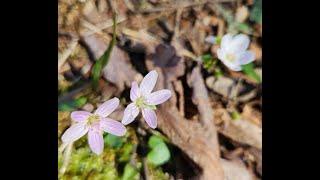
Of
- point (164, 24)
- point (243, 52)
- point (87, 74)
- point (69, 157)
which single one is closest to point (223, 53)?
point (243, 52)

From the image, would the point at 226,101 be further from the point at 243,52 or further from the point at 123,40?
the point at 123,40

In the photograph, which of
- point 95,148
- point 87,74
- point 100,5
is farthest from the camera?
point 100,5

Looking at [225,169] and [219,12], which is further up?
[219,12]

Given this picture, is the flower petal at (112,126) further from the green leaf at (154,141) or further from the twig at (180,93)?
the twig at (180,93)

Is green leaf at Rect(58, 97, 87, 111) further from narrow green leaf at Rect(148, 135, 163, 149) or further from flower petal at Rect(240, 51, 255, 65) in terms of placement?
flower petal at Rect(240, 51, 255, 65)

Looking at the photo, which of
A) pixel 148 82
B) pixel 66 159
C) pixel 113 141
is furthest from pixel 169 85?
pixel 66 159

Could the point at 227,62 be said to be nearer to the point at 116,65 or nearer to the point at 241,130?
the point at 241,130
